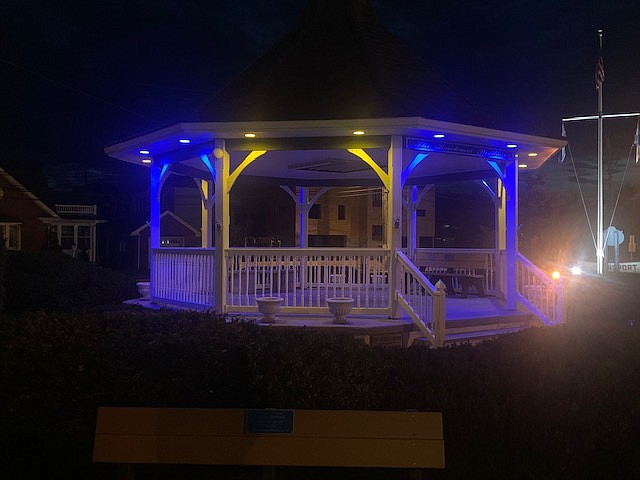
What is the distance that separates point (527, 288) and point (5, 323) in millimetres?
10022

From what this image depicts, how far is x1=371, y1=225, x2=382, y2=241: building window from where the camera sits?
55.2m

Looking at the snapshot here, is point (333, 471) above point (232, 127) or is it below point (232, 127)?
below

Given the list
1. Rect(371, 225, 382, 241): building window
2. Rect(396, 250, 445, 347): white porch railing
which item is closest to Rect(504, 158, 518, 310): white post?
Rect(396, 250, 445, 347): white porch railing

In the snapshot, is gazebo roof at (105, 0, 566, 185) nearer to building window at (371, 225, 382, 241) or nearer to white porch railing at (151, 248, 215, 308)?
white porch railing at (151, 248, 215, 308)

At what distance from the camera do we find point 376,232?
55.8 meters

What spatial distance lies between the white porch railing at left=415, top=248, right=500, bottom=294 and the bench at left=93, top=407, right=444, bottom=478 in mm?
11831

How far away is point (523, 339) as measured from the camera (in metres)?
7.25

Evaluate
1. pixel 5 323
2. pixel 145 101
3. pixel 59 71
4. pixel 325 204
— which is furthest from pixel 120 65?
pixel 5 323

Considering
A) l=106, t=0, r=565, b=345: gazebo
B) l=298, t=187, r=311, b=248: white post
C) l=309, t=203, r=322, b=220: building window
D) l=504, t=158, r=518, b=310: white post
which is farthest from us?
l=309, t=203, r=322, b=220: building window

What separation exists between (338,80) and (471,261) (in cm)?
662

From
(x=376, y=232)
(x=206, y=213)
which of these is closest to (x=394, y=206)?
(x=206, y=213)

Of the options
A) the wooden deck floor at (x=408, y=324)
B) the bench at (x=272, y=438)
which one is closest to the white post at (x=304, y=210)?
the wooden deck floor at (x=408, y=324)

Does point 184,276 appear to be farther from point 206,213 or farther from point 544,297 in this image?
point 544,297

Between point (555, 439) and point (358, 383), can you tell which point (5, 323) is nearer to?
point (358, 383)
